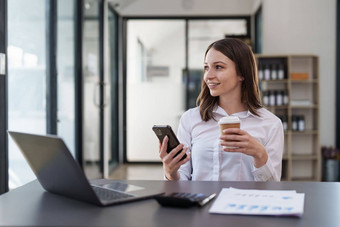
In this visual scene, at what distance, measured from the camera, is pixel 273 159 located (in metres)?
1.91

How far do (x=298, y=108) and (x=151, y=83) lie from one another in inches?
112

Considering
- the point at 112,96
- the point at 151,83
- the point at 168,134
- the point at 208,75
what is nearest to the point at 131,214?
the point at 168,134

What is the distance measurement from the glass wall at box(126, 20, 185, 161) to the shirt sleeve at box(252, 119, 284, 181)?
5873 millimetres

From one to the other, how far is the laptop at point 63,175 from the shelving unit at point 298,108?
467cm

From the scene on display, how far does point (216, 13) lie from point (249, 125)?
19.6ft

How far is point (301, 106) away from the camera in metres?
5.70

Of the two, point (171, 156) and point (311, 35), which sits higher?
point (311, 35)

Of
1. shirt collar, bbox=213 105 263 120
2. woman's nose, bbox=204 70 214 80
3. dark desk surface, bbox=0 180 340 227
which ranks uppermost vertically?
woman's nose, bbox=204 70 214 80

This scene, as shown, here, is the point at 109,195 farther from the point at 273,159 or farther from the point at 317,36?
the point at 317,36

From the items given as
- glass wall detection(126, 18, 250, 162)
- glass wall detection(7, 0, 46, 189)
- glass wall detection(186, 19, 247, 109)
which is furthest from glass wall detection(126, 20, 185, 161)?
glass wall detection(7, 0, 46, 189)

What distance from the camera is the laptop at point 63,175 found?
1.11 m

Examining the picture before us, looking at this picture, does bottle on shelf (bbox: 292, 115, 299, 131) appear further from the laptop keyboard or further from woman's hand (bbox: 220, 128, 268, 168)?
the laptop keyboard

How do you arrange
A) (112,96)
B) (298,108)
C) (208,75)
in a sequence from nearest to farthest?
(208,75) → (298,108) → (112,96)

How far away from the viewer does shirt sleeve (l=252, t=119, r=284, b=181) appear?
5.88 ft
